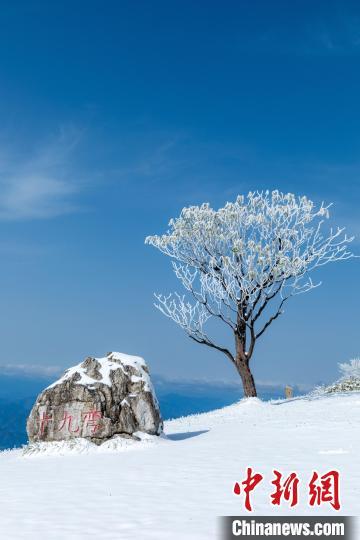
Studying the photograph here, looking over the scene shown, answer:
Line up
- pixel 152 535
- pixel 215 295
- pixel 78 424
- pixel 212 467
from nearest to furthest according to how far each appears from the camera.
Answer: pixel 152 535 < pixel 212 467 < pixel 78 424 < pixel 215 295

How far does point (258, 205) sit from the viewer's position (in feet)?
127

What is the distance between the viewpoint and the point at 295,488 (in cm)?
1316

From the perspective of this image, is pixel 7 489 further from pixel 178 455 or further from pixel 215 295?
pixel 215 295

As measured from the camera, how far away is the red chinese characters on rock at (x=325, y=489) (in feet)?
40.1

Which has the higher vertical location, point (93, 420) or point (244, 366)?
point (244, 366)

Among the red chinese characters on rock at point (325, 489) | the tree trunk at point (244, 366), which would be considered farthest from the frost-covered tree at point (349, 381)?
the red chinese characters on rock at point (325, 489)

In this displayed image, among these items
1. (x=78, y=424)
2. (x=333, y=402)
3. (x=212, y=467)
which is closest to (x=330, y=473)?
(x=212, y=467)

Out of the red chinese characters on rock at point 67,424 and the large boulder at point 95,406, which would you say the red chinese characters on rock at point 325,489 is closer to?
the large boulder at point 95,406

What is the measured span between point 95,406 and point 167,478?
6.47 meters

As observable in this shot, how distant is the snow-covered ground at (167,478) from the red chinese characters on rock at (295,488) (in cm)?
15

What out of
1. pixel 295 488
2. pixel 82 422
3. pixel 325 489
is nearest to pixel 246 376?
pixel 82 422

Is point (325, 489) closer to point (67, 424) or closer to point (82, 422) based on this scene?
point (82, 422)

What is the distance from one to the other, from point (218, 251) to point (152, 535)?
28.4 meters

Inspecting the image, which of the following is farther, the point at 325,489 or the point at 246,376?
the point at 246,376
